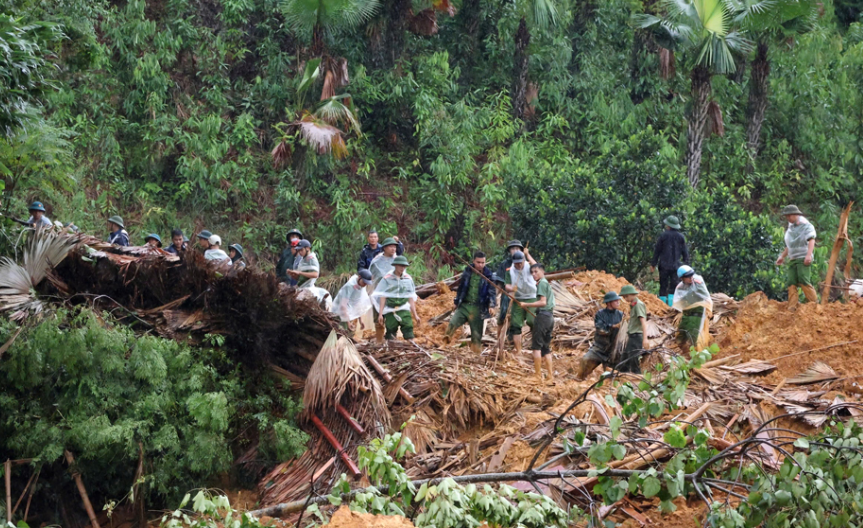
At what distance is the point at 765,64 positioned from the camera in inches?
982

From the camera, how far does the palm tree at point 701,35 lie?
2119cm

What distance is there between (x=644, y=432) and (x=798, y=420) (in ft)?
6.40

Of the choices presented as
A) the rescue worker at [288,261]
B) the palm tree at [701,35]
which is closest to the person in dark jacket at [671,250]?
the rescue worker at [288,261]

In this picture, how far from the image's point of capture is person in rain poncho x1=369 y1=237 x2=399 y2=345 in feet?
45.2

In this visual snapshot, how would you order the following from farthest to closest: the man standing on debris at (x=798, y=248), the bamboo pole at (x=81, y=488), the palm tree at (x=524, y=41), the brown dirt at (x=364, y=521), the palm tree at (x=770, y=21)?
the palm tree at (x=524, y=41) → the palm tree at (x=770, y=21) → the man standing on debris at (x=798, y=248) → the bamboo pole at (x=81, y=488) → the brown dirt at (x=364, y=521)

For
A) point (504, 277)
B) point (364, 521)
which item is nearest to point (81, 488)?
point (364, 521)

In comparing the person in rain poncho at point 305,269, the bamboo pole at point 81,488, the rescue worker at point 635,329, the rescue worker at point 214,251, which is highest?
the rescue worker at point 214,251

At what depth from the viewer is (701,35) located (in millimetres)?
21500

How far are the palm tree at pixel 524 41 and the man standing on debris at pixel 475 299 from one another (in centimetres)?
1124

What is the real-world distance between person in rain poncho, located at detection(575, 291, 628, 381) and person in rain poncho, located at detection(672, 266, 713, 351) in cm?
120

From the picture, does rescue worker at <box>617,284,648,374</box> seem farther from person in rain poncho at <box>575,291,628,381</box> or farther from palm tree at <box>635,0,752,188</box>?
palm tree at <box>635,0,752,188</box>

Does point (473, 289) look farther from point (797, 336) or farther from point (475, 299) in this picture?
point (797, 336)

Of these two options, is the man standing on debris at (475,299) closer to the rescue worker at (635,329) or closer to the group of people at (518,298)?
the group of people at (518,298)

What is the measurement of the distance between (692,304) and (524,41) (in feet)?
44.1
